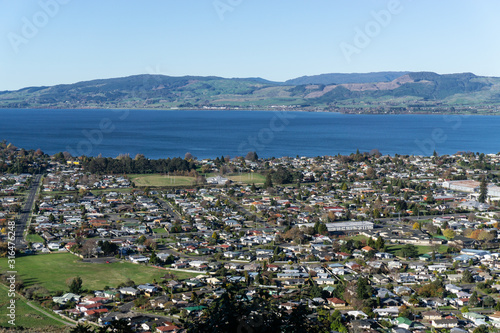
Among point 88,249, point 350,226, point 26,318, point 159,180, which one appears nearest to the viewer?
point 26,318

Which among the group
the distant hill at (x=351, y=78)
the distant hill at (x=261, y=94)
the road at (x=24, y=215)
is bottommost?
the road at (x=24, y=215)

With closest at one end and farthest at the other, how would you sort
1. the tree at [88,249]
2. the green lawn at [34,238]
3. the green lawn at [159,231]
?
the tree at [88,249] → the green lawn at [34,238] → the green lawn at [159,231]

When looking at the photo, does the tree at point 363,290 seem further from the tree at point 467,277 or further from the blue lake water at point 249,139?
the blue lake water at point 249,139

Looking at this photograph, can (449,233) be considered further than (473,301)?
Yes

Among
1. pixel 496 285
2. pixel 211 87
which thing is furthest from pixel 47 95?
pixel 496 285

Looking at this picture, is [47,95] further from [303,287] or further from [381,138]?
[303,287]

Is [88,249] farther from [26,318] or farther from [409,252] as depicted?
[409,252]

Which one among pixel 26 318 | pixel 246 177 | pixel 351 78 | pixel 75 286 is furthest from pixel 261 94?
pixel 26 318

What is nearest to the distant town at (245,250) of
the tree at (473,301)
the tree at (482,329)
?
the tree at (473,301)
